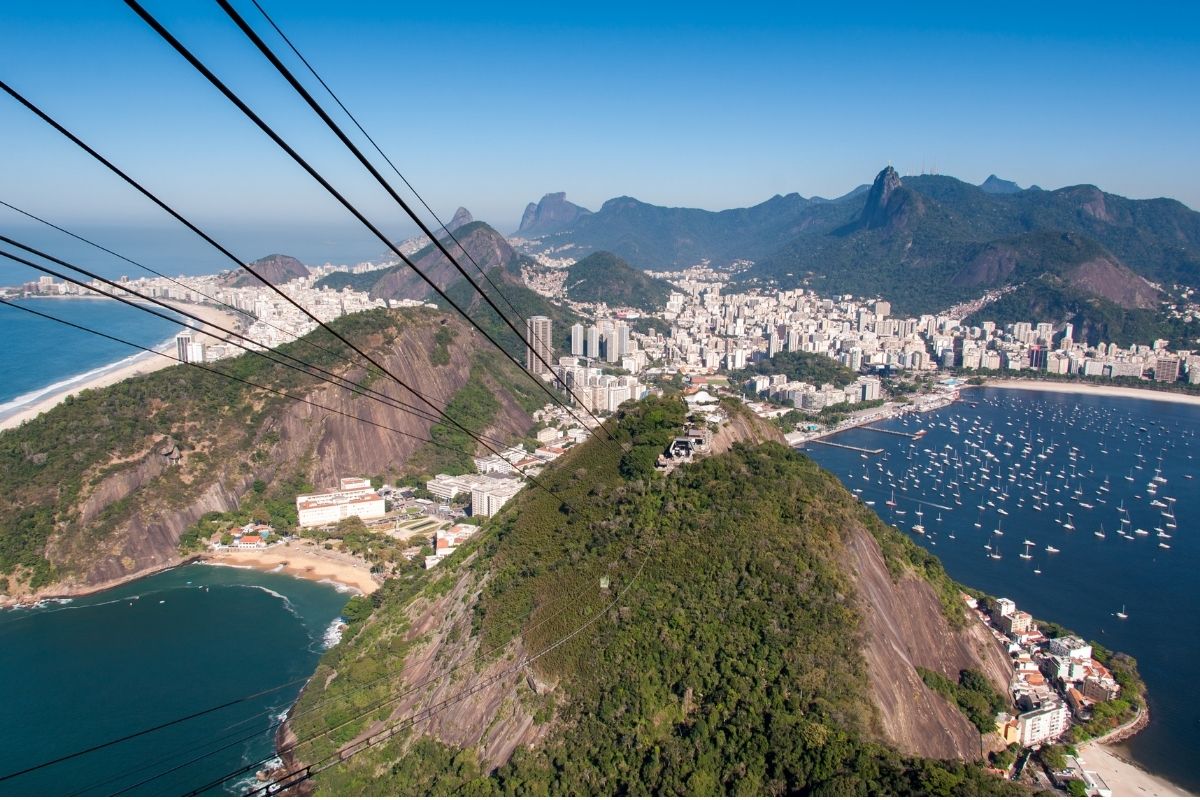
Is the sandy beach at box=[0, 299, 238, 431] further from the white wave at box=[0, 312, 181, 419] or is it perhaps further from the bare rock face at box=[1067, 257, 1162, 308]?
the bare rock face at box=[1067, 257, 1162, 308]

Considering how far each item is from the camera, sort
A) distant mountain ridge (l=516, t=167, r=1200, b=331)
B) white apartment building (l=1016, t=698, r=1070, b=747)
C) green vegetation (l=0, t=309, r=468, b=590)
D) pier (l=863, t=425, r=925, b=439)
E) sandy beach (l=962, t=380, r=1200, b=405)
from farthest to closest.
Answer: distant mountain ridge (l=516, t=167, r=1200, b=331) → sandy beach (l=962, t=380, r=1200, b=405) → pier (l=863, t=425, r=925, b=439) → green vegetation (l=0, t=309, r=468, b=590) → white apartment building (l=1016, t=698, r=1070, b=747)

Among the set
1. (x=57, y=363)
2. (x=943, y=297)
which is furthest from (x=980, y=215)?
(x=57, y=363)

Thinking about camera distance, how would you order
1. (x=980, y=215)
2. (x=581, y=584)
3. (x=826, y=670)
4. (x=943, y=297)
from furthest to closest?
(x=980, y=215), (x=943, y=297), (x=581, y=584), (x=826, y=670)

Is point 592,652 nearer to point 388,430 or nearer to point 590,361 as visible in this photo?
point 388,430

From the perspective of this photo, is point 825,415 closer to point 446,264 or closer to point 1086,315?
point 1086,315

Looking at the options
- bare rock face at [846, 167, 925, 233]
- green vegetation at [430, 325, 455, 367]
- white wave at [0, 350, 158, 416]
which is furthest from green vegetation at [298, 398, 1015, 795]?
bare rock face at [846, 167, 925, 233]

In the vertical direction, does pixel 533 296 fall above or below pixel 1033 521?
above

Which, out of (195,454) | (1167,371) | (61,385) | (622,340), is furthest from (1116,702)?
(1167,371)
